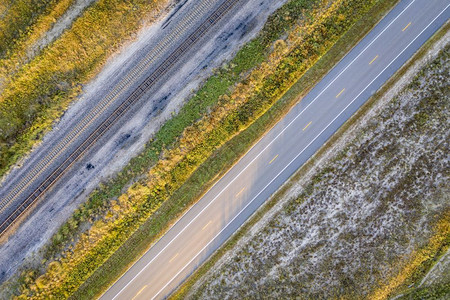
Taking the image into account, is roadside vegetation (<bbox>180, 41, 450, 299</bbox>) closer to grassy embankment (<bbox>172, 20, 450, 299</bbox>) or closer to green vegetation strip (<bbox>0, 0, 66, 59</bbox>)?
grassy embankment (<bbox>172, 20, 450, 299</bbox>)

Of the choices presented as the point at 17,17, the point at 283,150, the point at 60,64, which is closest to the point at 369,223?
the point at 283,150

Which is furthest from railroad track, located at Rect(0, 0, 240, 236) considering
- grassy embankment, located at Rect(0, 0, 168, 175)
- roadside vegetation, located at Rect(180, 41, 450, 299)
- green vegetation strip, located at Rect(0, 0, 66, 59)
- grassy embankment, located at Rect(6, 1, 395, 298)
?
roadside vegetation, located at Rect(180, 41, 450, 299)

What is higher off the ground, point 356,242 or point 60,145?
point 60,145

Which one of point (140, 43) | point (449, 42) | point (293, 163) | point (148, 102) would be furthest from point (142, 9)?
point (449, 42)

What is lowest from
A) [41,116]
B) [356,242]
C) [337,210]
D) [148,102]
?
[356,242]

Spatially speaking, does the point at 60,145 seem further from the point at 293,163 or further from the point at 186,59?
the point at 293,163

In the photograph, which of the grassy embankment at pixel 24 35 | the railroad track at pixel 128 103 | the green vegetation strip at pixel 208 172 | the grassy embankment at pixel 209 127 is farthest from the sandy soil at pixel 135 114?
the grassy embankment at pixel 24 35
